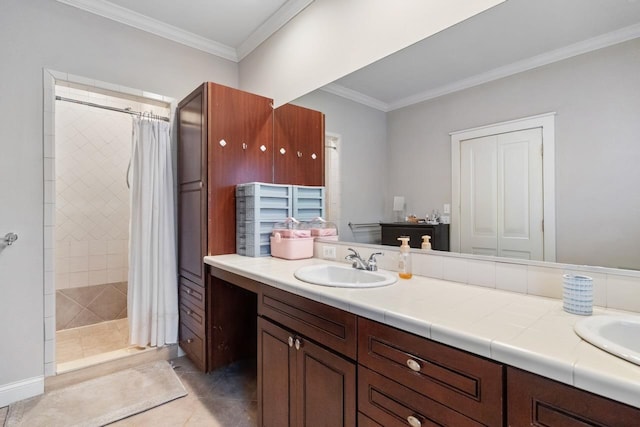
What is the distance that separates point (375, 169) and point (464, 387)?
123 centimetres

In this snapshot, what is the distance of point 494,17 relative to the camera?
4.23ft

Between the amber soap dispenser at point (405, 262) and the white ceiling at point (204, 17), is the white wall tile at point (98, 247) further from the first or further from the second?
the amber soap dispenser at point (405, 262)

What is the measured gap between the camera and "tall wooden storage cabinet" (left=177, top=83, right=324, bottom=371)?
2191 millimetres

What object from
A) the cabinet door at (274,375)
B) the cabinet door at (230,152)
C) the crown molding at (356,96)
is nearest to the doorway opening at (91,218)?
Result: the cabinet door at (230,152)

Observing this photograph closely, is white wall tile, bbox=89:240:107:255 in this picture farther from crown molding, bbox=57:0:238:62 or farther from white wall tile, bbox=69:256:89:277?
crown molding, bbox=57:0:238:62

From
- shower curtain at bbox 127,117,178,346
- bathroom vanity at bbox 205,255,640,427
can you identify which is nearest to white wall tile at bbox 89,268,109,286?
shower curtain at bbox 127,117,178,346

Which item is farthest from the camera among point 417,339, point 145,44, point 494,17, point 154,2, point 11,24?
point 145,44

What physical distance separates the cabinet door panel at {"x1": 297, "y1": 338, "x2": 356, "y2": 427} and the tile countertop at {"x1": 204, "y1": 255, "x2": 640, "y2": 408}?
0.21m

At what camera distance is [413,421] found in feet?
2.96

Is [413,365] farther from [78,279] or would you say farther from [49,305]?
[78,279]

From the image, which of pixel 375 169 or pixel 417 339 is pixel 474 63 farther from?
pixel 417 339

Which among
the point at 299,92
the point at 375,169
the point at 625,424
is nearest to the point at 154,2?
the point at 299,92

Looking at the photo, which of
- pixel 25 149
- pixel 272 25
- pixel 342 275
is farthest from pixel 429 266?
pixel 25 149

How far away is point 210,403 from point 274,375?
80 centimetres
